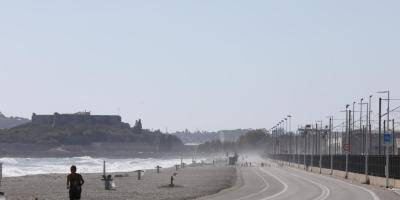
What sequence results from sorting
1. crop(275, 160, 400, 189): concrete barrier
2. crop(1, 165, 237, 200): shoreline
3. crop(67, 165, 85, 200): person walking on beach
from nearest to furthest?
crop(67, 165, 85, 200): person walking on beach
crop(1, 165, 237, 200): shoreline
crop(275, 160, 400, 189): concrete barrier

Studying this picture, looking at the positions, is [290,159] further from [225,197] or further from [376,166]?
[225,197]

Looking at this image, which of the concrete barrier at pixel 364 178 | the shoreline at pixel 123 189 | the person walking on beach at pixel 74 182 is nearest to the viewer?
the person walking on beach at pixel 74 182

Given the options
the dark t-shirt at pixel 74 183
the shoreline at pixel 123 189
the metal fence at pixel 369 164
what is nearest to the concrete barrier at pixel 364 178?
the metal fence at pixel 369 164

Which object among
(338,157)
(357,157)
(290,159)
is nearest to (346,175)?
(357,157)

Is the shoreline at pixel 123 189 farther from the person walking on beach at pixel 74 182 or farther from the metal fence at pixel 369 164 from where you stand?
the person walking on beach at pixel 74 182

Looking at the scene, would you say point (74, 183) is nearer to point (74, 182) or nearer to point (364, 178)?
point (74, 182)

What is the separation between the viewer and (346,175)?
90312 millimetres

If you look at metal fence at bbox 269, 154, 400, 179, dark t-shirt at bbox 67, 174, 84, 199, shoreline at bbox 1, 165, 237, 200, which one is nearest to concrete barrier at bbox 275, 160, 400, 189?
metal fence at bbox 269, 154, 400, 179

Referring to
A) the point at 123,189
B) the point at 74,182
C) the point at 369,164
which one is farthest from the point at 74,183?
the point at 369,164

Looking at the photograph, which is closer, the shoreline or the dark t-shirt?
the dark t-shirt

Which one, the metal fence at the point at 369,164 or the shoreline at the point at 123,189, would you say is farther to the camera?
the metal fence at the point at 369,164

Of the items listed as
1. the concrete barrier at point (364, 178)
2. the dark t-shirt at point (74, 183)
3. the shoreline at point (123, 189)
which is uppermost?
the dark t-shirt at point (74, 183)

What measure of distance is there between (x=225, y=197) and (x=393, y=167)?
18.8 meters

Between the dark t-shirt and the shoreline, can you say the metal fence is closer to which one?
the shoreline
